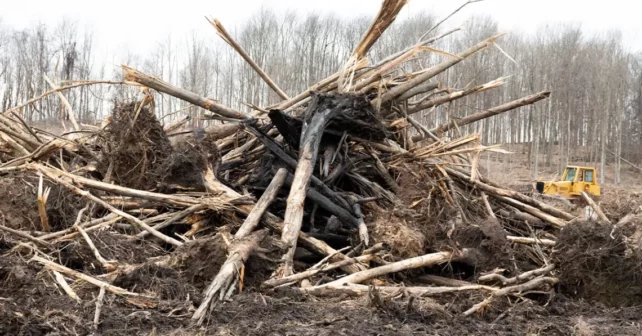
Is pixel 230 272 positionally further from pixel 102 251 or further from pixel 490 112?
pixel 490 112

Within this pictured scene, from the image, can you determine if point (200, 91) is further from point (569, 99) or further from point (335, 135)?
point (335, 135)

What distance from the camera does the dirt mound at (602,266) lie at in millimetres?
5004

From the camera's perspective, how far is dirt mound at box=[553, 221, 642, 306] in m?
5.00

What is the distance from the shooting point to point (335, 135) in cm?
Answer: 664

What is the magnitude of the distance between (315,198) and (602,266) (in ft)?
9.06

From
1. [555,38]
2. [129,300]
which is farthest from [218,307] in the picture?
[555,38]

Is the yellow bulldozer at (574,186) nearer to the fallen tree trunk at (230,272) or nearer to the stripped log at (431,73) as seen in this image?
the stripped log at (431,73)

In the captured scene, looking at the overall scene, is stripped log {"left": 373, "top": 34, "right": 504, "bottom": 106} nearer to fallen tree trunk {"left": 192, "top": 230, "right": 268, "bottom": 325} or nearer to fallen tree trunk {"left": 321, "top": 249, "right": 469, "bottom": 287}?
fallen tree trunk {"left": 321, "top": 249, "right": 469, "bottom": 287}

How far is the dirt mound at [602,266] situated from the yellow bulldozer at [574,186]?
15056 mm

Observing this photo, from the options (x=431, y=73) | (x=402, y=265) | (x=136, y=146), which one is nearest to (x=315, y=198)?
(x=402, y=265)

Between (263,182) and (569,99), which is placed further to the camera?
(569,99)

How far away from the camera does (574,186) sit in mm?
20031

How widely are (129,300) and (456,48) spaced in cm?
3903

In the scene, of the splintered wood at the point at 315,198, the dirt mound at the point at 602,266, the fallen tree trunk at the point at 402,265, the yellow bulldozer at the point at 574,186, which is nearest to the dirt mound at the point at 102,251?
the splintered wood at the point at 315,198
